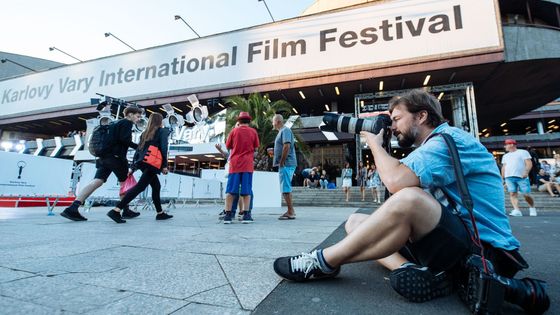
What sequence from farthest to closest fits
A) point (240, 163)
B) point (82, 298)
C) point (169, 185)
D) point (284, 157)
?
point (169, 185) → point (284, 157) → point (240, 163) → point (82, 298)

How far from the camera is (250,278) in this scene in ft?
4.70

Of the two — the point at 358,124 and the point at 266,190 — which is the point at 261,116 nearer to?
the point at 266,190

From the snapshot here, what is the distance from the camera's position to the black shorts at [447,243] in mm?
1133

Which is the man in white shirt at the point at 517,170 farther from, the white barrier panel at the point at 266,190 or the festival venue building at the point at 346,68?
the festival venue building at the point at 346,68

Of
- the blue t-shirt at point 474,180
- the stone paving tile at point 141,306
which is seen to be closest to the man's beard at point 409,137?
the blue t-shirt at point 474,180

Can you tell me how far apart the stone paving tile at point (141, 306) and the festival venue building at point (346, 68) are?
1404 centimetres

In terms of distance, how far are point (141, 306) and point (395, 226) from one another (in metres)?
1.06

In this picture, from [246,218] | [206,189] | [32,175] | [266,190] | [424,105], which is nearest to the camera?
[424,105]

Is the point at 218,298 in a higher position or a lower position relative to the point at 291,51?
lower

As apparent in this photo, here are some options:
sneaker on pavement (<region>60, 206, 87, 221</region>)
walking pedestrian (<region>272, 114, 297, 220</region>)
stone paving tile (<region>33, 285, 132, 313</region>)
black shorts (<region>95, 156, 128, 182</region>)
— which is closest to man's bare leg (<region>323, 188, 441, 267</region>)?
stone paving tile (<region>33, 285, 132, 313</region>)

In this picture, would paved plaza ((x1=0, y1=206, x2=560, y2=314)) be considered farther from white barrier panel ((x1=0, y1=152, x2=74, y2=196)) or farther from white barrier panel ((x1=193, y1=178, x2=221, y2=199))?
white barrier panel ((x1=193, y1=178, x2=221, y2=199))

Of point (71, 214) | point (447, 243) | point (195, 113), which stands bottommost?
point (71, 214)

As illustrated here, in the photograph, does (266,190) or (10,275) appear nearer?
(10,275)

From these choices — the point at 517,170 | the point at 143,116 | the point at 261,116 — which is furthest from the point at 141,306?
the point at 261,116
